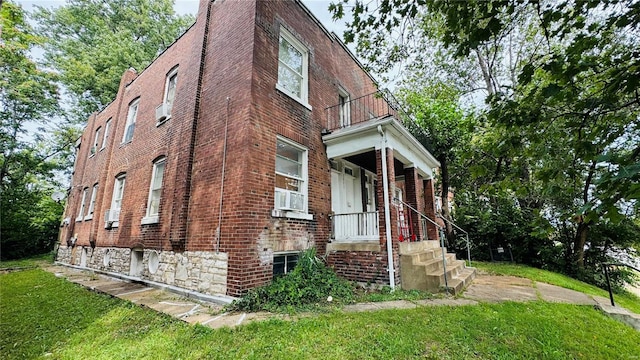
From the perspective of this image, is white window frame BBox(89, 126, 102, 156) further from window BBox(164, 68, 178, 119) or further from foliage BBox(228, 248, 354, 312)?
foliage BBox(228, 248, 354, 312)

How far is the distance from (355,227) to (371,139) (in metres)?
2.41

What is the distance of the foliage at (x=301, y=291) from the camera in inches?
190

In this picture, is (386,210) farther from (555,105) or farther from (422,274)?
(555,105)

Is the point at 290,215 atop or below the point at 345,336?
atop

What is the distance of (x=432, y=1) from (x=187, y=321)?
579 centimetres

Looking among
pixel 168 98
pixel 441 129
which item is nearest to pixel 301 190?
pixel 168 98

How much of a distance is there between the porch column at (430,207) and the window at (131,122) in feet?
37.5

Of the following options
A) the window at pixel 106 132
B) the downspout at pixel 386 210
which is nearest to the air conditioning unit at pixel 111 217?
the window at pixel 106 132

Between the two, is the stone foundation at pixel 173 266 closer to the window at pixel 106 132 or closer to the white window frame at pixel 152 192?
the white window frame at pixel 152 192

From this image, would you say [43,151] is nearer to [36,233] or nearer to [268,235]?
[36,233]

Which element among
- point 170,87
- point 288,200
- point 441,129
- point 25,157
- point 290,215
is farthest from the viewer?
point 25,157

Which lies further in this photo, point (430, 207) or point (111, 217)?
point (430, 207)

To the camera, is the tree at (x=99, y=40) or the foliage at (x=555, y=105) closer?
the foliage at (x=555, y=105)

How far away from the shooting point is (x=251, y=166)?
5574 millimetres
